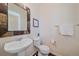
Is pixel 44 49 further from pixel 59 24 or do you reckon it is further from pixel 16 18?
pixel 16 18

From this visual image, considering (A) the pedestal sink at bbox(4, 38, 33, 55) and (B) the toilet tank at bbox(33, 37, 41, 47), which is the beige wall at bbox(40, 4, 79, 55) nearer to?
(B) the toilet tank at bbox(33, 37, 41, 47)

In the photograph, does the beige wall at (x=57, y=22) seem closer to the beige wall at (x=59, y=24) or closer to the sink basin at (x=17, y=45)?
the beige wall at (x=59, y=24)

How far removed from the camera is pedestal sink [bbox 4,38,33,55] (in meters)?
1.32

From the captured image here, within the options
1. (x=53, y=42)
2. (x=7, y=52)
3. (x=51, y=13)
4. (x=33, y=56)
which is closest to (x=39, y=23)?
(x=51, y=13)

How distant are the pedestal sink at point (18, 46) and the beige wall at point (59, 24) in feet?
0.79

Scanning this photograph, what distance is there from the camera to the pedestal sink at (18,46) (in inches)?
52.1

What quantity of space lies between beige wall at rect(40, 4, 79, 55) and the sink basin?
232 millimetres

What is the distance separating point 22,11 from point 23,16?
0.07 meters

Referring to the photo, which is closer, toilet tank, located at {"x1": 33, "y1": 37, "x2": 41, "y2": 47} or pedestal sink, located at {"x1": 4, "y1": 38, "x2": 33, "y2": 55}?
pedestal sink, located at {"x1": 4, "y1": 38, "x2": 33, "y2": 55}

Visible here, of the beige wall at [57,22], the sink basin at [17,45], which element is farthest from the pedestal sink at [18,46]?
the beige wall at [57,22]

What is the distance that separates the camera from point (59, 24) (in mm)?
1443

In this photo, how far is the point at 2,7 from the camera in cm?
127

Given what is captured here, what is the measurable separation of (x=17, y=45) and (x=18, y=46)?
0.02 meters

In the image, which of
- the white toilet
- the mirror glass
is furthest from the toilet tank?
the mirror glass
